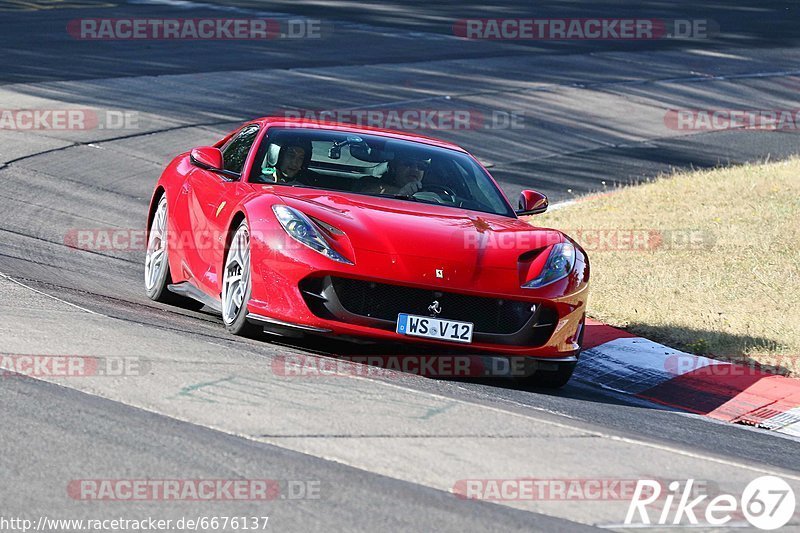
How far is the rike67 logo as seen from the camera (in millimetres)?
5023

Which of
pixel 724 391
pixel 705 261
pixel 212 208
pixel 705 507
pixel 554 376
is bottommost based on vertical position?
pixel 705 261

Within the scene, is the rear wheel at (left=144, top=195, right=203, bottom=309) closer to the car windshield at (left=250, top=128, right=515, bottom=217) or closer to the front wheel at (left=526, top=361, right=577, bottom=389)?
the car windshield at (left=250, top=128, right=515, bottom=217)

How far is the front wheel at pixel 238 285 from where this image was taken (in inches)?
297

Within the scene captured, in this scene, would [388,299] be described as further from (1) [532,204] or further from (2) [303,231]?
(1) [532,204]

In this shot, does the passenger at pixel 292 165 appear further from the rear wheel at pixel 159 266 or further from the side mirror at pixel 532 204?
the side mirror at pixel 532 204

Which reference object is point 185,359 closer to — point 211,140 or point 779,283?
point 779,283

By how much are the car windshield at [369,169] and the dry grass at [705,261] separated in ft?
6.26

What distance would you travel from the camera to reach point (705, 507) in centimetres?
520

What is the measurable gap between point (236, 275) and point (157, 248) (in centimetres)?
196

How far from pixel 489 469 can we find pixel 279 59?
2080 cm

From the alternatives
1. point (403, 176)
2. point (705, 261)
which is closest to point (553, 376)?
point (403, 176)

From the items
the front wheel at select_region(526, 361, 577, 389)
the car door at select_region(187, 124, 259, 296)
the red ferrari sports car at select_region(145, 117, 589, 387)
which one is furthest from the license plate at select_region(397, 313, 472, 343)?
the car door at select_region(187, 124, 259, 296)

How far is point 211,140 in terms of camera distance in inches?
704

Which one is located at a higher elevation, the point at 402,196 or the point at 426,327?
the point at 402,196
